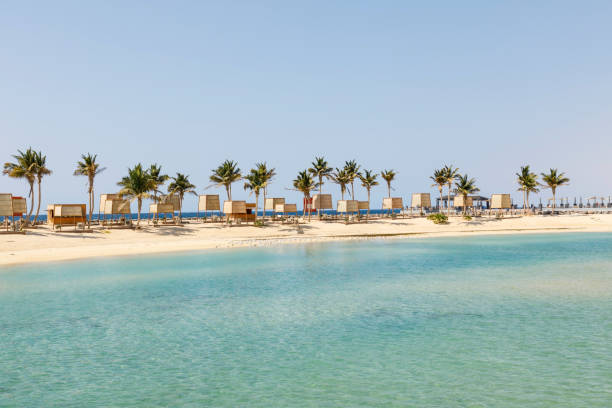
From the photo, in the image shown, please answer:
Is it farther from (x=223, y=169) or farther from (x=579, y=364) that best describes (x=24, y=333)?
(x=223, y=169)

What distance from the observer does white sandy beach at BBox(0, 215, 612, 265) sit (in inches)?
1415

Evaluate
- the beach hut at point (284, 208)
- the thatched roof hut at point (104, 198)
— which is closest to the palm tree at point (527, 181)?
the beach hut at point (284, 208)

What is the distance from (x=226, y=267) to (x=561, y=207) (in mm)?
83765

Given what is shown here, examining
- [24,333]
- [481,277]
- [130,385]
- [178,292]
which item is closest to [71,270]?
[178,292]

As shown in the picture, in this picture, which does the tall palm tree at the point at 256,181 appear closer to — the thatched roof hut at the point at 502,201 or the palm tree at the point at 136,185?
the palm tree at the point at 136,185

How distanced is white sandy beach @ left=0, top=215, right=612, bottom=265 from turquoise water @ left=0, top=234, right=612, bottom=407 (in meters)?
13.5

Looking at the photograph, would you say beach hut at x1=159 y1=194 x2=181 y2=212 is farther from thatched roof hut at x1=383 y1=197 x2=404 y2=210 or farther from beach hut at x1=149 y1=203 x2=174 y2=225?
thatched roof hut at x1=383 y1=197 x2=404 y2=210

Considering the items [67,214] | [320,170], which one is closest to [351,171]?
[320,170]

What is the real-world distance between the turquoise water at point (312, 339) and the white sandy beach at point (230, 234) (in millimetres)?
13514

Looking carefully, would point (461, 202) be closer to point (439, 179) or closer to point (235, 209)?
point (439, 179)

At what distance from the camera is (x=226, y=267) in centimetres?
2684

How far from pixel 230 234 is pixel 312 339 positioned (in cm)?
3737

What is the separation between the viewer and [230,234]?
48094 mm

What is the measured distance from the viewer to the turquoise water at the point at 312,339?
8.23 m
